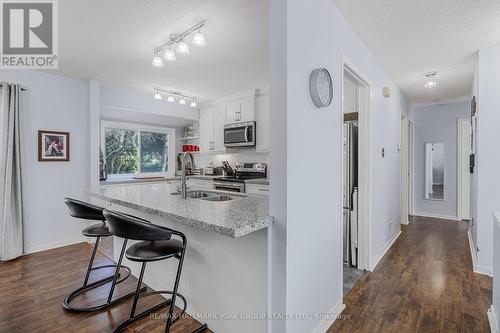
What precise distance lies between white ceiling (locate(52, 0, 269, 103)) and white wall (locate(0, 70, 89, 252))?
1.03 ft

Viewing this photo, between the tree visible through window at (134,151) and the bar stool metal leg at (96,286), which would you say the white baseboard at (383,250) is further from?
the tree visible through window at (134,151)

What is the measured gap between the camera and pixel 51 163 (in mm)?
3523

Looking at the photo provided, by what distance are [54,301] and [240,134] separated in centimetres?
327

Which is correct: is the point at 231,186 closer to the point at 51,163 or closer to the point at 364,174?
the point at 364,174

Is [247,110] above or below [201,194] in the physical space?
above

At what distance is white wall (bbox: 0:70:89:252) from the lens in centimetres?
330

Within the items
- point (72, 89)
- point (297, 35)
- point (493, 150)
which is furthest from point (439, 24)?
point (72, 89)

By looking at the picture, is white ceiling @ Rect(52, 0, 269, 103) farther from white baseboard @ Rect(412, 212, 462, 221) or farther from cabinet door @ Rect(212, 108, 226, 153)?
white baseboard @ Rect(412, 212, 462, 221)

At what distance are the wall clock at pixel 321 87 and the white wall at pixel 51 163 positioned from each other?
367cm

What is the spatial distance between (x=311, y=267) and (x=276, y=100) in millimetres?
1121

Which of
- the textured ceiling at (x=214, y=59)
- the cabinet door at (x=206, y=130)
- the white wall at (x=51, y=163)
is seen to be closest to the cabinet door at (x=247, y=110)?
the textured ceiling at (x=214, y=59)

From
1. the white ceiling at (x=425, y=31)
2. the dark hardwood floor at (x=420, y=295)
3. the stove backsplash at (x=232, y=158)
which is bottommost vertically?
the dark hardwood floor at (x=420, y=295)

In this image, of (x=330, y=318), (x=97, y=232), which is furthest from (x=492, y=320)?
(x=97, y=232)

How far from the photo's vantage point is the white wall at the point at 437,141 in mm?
5082
